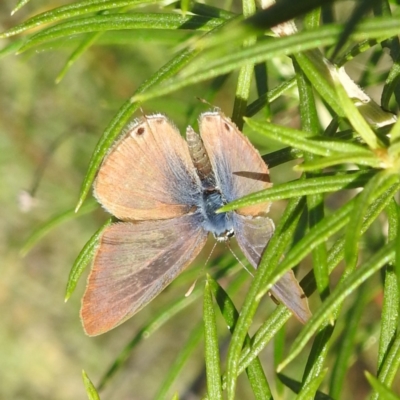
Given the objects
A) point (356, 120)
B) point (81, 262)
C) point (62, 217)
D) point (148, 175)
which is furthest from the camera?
point (62, 217)

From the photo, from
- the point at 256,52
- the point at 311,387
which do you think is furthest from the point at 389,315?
the point at 256,52

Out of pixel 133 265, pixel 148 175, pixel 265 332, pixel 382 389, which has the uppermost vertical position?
pixel 148 175

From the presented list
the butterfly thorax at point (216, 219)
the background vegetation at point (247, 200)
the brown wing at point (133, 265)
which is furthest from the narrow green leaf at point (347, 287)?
the butterfly thorax at point (216, 219)

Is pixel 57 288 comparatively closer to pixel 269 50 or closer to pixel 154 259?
pixel 154 259

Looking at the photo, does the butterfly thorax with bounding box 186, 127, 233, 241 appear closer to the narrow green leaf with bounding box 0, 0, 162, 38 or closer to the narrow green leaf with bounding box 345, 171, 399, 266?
the narrow green leaf with bounding box 0, 0, 162, 38

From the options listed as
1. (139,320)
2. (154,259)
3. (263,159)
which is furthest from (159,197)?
(139,320)

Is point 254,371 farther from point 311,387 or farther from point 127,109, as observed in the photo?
point 127,109
